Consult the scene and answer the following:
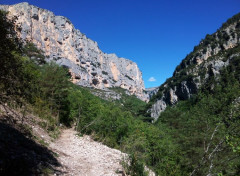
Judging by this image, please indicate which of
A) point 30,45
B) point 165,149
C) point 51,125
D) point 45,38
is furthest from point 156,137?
point 45,38

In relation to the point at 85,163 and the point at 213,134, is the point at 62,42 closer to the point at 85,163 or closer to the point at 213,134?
the point at 85,163

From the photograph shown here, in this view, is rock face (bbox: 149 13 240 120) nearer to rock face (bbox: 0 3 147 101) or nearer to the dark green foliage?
the dark green foliage

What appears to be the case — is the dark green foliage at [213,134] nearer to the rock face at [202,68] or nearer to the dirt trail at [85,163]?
the dirt trail at [85,163]

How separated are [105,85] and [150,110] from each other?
9482 cm

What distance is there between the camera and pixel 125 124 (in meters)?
28.9

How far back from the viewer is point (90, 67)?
16212 cm

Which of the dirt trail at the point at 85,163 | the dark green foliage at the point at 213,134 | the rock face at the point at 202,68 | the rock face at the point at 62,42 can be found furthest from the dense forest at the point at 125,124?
the rock face at the point at 62,42

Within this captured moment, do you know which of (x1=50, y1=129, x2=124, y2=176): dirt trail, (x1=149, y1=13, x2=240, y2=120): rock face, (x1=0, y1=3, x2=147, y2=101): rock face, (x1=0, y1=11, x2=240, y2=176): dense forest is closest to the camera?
(x1=0, y1=11, x2=240, y2=176): dense forest

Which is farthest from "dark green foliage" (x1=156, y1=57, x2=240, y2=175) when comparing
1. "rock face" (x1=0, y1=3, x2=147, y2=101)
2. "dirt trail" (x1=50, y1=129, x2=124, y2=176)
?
"rock face" (x1=0, y1=3, x2=147, y2=101)

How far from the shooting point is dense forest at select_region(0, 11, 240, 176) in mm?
6168

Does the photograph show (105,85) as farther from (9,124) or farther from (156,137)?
(9,124)

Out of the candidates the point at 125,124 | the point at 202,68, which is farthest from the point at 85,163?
the point at 202,68

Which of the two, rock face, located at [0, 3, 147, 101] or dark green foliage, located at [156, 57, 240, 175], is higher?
rock face, located at [0, 3, 147, 101]

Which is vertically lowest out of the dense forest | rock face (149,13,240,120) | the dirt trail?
the dirt trail
